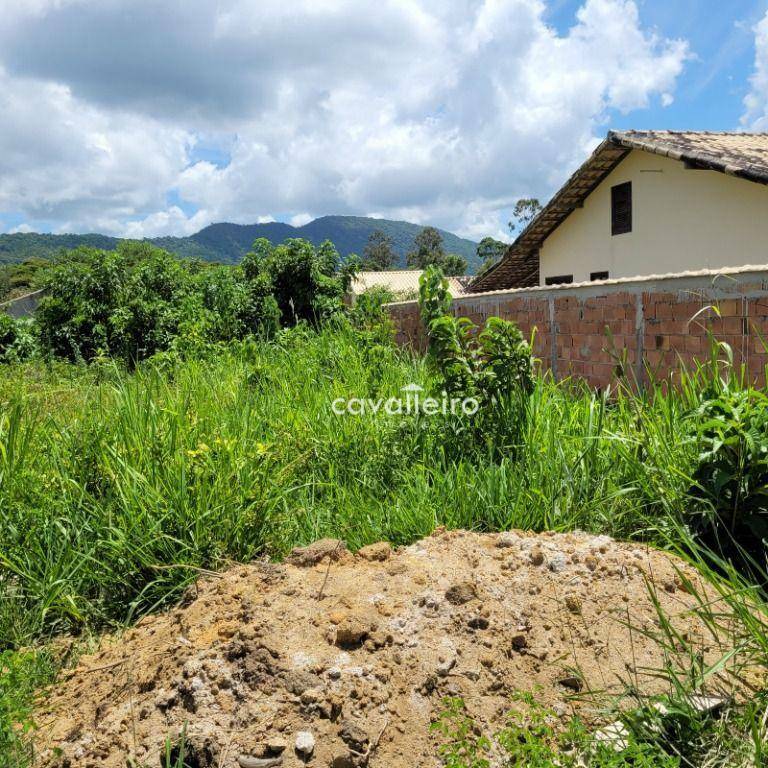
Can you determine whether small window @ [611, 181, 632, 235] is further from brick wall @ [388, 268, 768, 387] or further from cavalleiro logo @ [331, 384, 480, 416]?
cavalleiro logo @ [331, 384, 480, 416]

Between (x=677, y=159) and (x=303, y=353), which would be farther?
(x=677, y=159)

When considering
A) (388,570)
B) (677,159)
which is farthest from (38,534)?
(677,159)

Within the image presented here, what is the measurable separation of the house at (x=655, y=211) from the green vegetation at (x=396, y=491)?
9464 millimetres

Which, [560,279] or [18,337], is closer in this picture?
[18,337]

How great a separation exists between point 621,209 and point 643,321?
12.1 m

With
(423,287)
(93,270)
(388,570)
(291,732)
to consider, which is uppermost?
(93,270)

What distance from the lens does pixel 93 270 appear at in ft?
42.1

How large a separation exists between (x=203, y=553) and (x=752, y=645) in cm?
227

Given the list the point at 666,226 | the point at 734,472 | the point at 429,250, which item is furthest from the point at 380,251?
the point at 734,472

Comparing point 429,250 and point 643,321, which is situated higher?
point 429,250

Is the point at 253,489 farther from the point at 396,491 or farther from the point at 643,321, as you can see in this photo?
the point at 643,321

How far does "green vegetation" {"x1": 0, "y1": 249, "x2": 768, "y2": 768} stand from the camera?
196cm

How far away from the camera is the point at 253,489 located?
3289 mm

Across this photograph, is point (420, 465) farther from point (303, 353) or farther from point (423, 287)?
point (303, 353)
